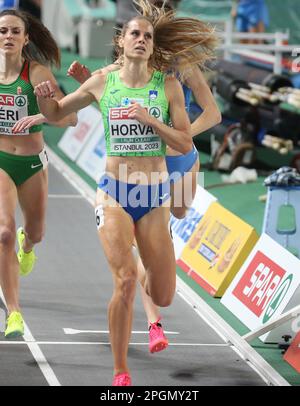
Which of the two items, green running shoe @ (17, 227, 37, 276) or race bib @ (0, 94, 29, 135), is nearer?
race bib @ (0, 94, 29, 135)

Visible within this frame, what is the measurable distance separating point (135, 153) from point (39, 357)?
167cm

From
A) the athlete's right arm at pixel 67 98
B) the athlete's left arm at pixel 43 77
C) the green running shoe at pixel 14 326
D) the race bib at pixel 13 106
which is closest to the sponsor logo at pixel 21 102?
the race bib at pixel 13 106

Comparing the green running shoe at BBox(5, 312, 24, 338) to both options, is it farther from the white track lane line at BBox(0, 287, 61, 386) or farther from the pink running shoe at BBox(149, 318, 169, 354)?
the pink running shoe at BBox(149, 318, 169, 354)

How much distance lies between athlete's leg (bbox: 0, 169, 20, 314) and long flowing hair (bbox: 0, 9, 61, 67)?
108cm

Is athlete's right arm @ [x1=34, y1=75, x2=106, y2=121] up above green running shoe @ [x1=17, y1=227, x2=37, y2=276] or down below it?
above

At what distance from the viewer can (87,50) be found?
93.9ft

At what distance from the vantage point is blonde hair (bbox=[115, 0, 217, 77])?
881 centimetres

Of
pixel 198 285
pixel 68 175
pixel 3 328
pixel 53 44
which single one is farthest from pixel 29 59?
pixel 68 175

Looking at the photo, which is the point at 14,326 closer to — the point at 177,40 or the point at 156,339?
the point at 156,339

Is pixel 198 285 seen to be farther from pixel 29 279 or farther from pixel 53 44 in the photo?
pixel 53 44

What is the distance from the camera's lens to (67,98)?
857cm

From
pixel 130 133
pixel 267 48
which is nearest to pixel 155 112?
pixel 130 133

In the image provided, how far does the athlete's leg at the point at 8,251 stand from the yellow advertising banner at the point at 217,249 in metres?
2.34

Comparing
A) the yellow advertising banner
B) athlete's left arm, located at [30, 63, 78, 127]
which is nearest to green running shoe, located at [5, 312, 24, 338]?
athlete's left arm, located at [30, 63, 78, 127]
